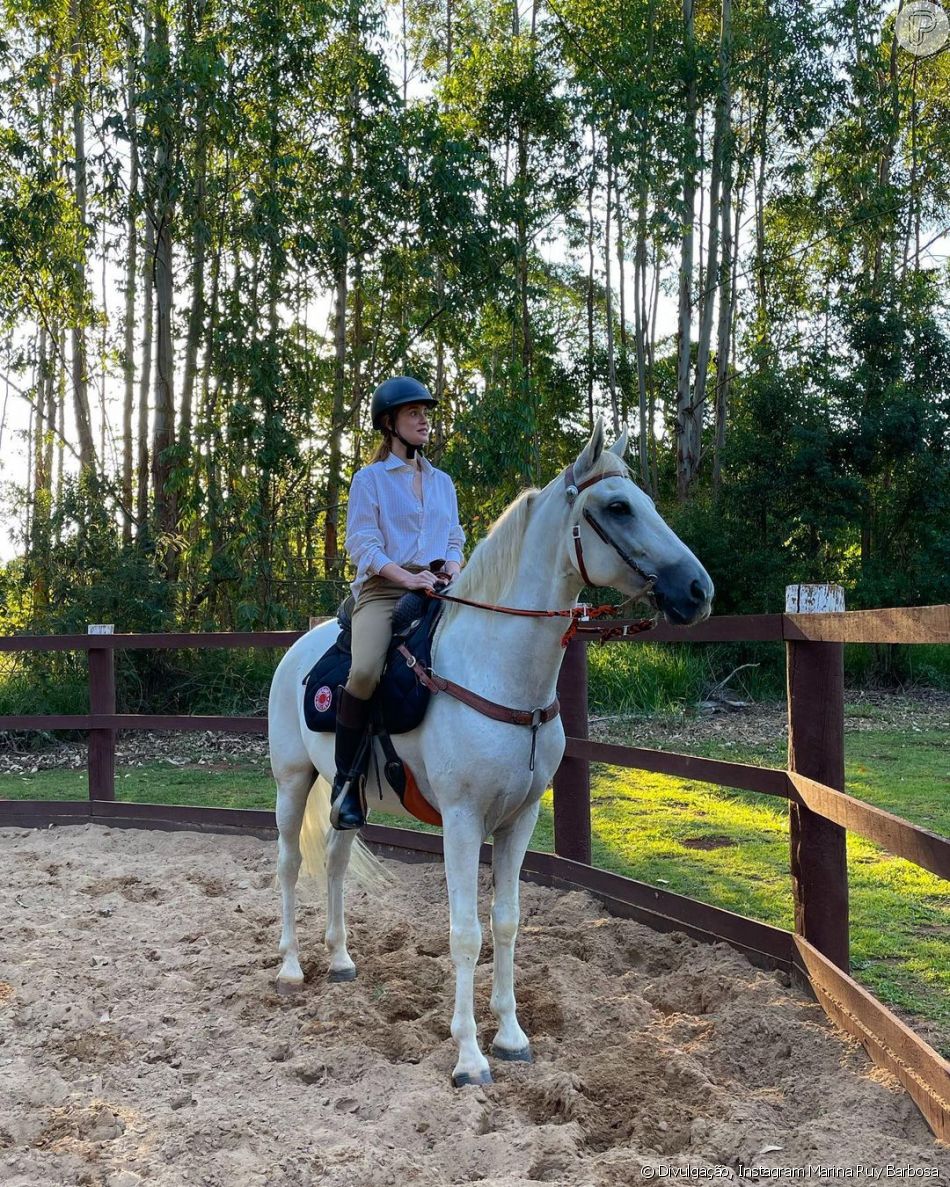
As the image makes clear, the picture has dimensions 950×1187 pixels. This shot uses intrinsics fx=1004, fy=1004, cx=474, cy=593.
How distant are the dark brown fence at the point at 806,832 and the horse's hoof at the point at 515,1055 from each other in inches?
41.9

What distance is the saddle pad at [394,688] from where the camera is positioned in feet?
12.1

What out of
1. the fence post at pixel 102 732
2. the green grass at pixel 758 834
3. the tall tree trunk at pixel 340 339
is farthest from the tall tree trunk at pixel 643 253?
the fence post at pixel 102 732

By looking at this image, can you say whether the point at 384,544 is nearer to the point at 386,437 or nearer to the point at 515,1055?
the point at 386,437

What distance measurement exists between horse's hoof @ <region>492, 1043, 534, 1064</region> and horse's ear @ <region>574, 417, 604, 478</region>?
1.98 m

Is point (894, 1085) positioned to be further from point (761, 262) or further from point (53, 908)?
point (761, 262)

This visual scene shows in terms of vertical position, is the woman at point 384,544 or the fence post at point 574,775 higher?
the woman at point 384,544

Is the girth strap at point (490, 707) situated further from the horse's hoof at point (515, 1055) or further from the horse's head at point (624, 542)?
the horse's hoof at point (515, 1055)

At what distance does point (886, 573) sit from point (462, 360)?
7590 mm

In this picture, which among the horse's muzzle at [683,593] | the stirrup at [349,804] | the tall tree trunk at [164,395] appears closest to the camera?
the horse's muzzle at [683,593]

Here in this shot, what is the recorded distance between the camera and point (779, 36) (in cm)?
1797

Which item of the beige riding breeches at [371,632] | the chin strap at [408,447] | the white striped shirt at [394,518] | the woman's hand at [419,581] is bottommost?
the beige riding breeches at [371,632]

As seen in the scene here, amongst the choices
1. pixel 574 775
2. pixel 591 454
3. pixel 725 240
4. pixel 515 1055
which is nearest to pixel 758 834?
pixel 574 775

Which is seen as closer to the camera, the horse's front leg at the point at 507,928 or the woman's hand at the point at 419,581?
the horse's front leg at the point at 507,928

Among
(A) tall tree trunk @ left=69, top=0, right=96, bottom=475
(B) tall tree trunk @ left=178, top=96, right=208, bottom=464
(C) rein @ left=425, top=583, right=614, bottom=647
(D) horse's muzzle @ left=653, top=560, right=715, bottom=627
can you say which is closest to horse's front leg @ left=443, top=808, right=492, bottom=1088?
(C) rein @ left=425, top=583, right=614, bottom=647
